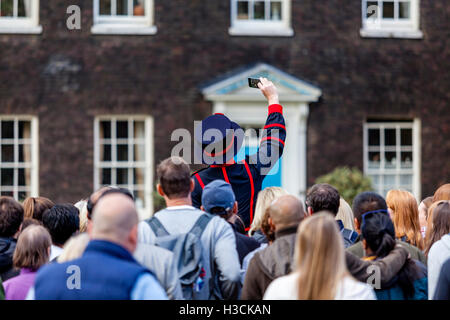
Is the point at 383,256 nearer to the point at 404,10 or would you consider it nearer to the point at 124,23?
the point at 124,23

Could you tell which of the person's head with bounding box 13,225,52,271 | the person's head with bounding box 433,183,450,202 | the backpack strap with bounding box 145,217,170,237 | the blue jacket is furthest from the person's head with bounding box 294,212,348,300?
the person's head with bounding box 433,183,450,202

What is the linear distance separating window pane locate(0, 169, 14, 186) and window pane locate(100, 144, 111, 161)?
186 centimetres

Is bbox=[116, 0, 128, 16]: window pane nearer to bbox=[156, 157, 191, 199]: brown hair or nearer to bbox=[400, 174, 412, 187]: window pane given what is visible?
bbox=[400, 174, 412, 187]: window pane

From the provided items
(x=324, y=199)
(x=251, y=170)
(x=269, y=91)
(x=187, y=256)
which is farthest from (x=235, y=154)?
(x=187, y=256)

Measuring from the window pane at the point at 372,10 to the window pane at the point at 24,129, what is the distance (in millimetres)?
7557

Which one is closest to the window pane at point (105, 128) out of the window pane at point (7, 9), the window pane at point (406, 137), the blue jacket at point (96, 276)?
the window pane at point (7, 9)

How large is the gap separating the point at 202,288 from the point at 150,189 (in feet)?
35.9

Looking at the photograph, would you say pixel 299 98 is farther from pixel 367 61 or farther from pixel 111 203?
pixel 111 203

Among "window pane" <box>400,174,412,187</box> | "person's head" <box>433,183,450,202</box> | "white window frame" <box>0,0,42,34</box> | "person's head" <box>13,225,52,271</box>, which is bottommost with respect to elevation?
"window pane" <box>400,174,412,187</box>

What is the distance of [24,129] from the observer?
15.4 metres

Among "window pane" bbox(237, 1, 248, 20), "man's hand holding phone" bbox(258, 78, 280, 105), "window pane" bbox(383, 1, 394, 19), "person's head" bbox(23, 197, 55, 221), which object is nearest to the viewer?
"man's hand holding phone" bbox(258, 78, 280, 105)

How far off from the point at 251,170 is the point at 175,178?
4.08 ft

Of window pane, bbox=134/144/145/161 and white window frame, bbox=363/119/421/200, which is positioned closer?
window pane, bbox=134/144/145/161

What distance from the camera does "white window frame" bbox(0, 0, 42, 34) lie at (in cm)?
1512
